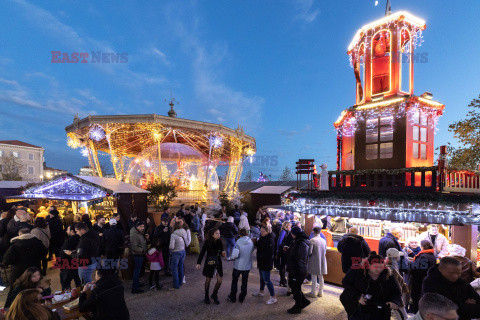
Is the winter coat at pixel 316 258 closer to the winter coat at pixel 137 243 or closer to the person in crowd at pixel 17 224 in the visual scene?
the winter coat at pixel 137 243

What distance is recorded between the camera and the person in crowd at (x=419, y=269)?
4.68 m

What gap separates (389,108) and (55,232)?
12.7m

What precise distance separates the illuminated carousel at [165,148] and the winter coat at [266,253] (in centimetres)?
1264

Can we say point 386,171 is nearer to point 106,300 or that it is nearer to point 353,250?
point 353,250

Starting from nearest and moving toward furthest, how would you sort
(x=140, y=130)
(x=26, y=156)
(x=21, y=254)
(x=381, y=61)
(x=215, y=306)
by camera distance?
(x=21, y=254)
(x=215, y=306)
(x=381, y=61)
(x=140, y=130)
(x=26, y=156)

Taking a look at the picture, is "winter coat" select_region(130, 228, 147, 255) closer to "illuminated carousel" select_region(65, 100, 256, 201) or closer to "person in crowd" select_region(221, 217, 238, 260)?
"person in crowd" select_region(221, 217, 238, 260)

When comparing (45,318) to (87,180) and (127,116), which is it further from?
(127,116)

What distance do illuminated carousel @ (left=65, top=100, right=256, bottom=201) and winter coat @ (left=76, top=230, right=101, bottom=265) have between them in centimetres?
1165

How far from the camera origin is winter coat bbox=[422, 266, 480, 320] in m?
2.84

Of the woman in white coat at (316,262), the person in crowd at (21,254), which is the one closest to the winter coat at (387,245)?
the woman in white coat at (316,262)

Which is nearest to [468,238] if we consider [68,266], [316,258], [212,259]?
[316,258]

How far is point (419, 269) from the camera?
185 inches

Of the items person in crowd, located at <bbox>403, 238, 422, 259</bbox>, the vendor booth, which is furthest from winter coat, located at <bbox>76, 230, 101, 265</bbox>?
person in crowd, located at <bbox>403, 238, 422, 259</bbox>

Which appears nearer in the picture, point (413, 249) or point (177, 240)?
point (177, 240)
